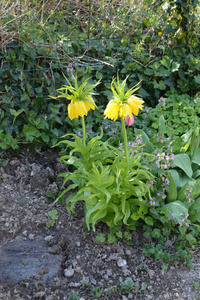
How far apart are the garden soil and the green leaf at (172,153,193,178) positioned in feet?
2.01

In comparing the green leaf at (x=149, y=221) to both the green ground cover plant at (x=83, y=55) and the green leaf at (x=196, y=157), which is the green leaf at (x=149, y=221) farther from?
the green ground cover plant at (x=83, y=55)

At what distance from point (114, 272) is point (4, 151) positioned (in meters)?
1.50

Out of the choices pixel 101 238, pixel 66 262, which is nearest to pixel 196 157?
pixel 101 238

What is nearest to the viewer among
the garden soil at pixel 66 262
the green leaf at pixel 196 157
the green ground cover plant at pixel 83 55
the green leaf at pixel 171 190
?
the garden soil at pixel 66 262

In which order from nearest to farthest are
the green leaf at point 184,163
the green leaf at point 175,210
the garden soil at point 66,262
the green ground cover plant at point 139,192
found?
the garden soil at point 66,262, the green ground cover plant at point 139,192, the green leaf at point 175,210, the green leaf at point 184,163

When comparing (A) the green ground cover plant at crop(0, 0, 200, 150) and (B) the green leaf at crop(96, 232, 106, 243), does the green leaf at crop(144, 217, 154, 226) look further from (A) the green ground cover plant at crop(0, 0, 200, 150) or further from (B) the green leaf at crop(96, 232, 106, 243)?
(A) the green ground cover plant at crop(0, 0, 200, 150)

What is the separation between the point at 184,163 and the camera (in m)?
2.74

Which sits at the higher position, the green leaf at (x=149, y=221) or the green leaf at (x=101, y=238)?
the green leaf at (x=149, y=221)

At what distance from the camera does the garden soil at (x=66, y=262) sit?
7.16 feet

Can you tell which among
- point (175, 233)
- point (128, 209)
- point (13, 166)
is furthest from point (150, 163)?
point (13, 166)

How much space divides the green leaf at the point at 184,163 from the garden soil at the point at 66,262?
614 millimetres

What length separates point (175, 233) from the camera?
8.57ft

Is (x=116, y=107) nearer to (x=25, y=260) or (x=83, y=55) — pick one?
(x=25, y=260)

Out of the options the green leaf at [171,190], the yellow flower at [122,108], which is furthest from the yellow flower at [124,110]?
the green leaf at [171,190]
